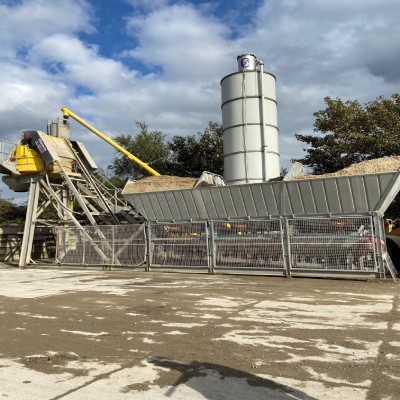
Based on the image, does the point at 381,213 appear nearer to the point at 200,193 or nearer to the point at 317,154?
the point at 200,193

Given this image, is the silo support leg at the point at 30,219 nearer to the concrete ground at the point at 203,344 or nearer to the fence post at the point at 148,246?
the fence post at the point at 148,246

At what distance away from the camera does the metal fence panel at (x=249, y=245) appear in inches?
460

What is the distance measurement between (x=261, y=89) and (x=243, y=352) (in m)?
10.8

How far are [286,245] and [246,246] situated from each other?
126 cm

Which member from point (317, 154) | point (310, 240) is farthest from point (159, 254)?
point (317, 154)

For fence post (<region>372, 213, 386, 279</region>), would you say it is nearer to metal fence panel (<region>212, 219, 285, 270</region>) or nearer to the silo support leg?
metal fence panel (<region>212, 219, 285, 270</region>)

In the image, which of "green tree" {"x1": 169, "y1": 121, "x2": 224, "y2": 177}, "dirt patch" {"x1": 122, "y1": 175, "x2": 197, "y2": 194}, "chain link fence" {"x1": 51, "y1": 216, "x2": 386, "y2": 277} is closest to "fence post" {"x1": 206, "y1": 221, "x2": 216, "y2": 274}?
"chain link fence" {"x1": 51, "y1": 216, "x2": 386, "y2": 277}

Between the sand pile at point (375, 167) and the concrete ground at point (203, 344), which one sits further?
the sand pile at point (375, 167)

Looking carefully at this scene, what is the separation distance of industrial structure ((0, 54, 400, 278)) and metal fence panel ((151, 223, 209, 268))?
3 centimetres

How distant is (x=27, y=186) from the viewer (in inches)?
704

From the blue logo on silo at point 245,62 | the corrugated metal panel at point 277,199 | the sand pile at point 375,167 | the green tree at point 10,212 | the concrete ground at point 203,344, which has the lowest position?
the concrete ground at point 203,344

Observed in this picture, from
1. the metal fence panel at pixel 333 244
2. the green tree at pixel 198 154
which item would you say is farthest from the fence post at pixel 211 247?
the green tree at pixel 198 154

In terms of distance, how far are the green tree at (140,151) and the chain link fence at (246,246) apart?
1883cm

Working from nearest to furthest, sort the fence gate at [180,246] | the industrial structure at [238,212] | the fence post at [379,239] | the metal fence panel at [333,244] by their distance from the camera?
the fence post at [379,239], the metal fence panel at [333,244], the industrial structure at [238,212], the fence gate at [180,246]
